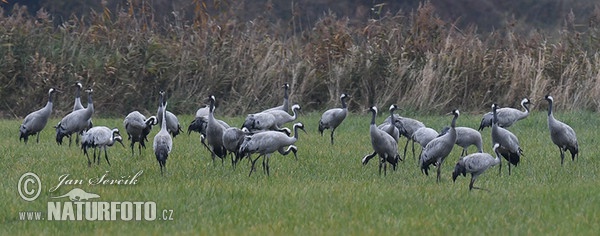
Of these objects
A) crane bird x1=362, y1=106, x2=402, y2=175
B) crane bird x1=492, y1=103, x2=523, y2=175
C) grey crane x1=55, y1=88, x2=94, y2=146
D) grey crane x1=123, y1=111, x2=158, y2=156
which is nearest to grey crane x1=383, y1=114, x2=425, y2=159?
crane bird x1=492, y1=103, x2=523, y2=175

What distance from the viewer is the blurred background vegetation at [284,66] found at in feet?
64.3

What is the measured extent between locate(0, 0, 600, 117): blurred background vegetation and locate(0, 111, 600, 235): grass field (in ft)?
18.8

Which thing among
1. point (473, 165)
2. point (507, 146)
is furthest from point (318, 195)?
point (507, 146)

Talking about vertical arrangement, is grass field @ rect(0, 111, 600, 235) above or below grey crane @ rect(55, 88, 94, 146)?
below

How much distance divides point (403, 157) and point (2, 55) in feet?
29.6

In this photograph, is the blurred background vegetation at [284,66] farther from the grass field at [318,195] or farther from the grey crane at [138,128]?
the grey crane at [138,128]

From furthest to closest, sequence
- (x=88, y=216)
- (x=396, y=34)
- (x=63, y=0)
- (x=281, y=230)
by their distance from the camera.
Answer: (x=63, y=0)
(x=396, y=34)
(x=88, y=216)
(x=281, y=230)

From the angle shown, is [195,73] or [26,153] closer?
[26,153]

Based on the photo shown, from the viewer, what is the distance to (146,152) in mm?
13562

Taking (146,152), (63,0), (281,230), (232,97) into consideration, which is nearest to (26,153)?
(146,152)

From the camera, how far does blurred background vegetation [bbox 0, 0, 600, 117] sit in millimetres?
19594

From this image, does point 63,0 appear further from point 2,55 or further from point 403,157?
point 403,157

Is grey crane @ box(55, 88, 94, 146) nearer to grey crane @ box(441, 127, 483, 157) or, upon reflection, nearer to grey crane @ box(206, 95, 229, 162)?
grey crane @ box(206, 95, 229, 162)

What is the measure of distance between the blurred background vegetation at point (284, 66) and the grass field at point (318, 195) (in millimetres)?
5724
